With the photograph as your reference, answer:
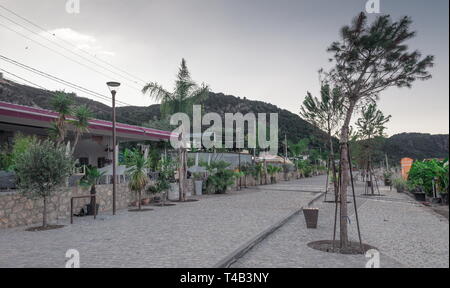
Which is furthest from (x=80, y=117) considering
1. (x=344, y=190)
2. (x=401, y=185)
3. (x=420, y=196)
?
(x=401, y=185)

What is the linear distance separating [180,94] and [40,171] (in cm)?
1126

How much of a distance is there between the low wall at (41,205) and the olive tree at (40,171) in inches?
22.9

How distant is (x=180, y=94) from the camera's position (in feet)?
67.9

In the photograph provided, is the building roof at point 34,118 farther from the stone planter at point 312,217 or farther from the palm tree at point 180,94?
the stone planter at point 312,217

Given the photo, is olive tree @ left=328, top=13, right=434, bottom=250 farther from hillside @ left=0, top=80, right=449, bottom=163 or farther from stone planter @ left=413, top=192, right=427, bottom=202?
hillside @ left=0, top=80, right=449, bottom=163

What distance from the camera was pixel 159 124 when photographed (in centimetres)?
5219

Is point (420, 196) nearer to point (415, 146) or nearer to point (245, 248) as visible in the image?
point (245, 248)

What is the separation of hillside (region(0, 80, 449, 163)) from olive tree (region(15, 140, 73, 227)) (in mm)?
41846

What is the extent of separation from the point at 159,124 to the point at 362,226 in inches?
1752

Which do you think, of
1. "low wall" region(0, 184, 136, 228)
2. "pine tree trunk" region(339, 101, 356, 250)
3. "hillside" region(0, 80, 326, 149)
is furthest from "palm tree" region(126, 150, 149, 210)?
"hillside" region(0, 80, 326, 149)

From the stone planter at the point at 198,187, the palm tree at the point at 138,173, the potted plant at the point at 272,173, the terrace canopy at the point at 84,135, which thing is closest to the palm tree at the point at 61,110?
the terrace canopy at the point at 84,135

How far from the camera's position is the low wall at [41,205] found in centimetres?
1095

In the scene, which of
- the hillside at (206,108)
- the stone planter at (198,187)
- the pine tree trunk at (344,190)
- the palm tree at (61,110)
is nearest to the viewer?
the pine tree trunk at (344,190)

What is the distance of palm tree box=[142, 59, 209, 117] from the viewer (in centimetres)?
2030
